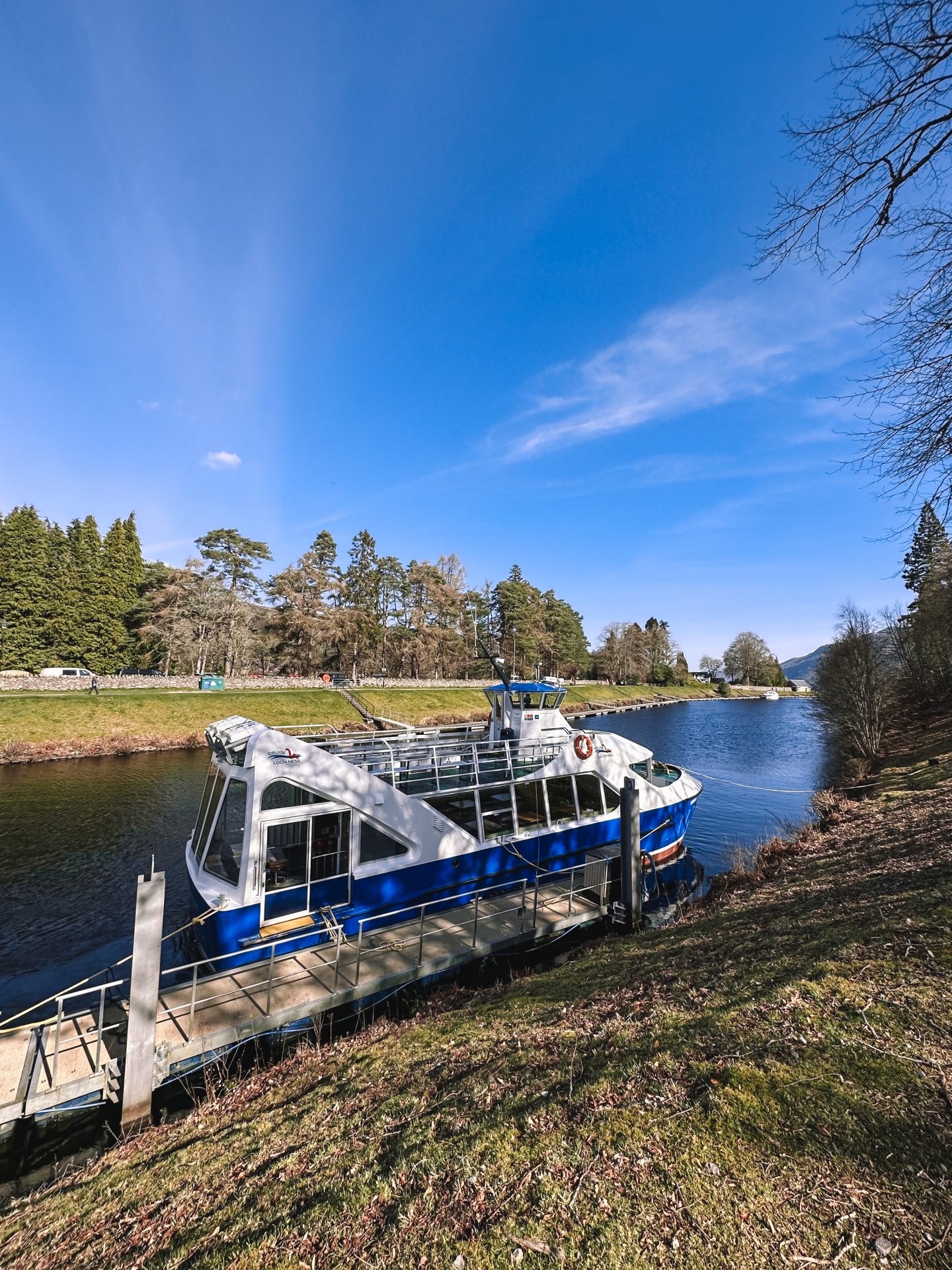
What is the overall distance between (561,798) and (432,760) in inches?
155

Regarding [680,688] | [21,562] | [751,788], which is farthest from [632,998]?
[680,688]

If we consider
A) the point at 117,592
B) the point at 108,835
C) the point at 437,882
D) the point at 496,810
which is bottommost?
the point at 108,835

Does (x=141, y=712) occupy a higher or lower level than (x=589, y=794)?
higher

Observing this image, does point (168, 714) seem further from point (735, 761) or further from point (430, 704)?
point (735, 761)

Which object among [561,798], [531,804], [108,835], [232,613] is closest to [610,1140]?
[531,804]

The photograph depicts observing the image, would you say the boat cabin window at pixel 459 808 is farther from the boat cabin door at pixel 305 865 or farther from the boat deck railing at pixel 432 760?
the boat cabin door at pixel 305 865

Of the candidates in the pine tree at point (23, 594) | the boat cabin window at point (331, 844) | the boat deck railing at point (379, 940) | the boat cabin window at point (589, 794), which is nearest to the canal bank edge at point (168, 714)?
the boat cabin window at point (589, 794)

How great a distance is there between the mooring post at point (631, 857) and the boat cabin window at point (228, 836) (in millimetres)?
8516

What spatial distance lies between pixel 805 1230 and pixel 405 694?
5638 centimetres

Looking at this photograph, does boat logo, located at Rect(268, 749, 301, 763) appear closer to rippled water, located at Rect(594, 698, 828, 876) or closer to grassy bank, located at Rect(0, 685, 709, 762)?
rippled water, located at Rect(594, 698, 828, 876)

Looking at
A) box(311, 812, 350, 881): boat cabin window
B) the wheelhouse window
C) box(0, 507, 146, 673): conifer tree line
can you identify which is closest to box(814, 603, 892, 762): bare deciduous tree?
the wheelhouse window

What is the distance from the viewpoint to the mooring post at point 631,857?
12.4 m

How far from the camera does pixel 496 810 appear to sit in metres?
13.5

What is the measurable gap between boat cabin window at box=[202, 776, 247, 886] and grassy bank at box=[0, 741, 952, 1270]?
3765 mm
